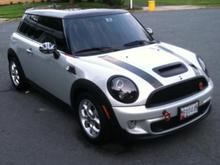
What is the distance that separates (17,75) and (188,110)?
389 cm

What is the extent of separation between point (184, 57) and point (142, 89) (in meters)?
1.10

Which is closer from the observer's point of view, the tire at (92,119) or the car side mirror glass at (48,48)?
the tire at (92,119)

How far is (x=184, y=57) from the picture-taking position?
17.9 ft

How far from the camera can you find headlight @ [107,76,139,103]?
183 inches

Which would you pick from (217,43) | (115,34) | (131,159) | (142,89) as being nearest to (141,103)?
(142,89)

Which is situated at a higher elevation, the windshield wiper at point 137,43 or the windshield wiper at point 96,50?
the windshield wiper at point 96,50

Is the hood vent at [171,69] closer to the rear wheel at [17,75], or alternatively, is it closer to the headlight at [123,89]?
the headlight at [123,89]

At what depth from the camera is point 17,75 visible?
25.2ft

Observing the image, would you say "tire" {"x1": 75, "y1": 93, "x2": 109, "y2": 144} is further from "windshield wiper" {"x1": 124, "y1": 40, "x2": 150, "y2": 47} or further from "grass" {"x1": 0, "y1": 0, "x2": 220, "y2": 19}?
"grass" {"x1": 0, "y1": 0, "x2": 220, "y2": 19}

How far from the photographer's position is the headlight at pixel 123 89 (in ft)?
15.2

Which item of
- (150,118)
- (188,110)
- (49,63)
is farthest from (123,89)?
(49,63)

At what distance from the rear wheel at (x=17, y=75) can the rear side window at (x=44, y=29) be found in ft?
2.07

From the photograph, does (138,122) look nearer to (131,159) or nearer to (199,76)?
(131,159)

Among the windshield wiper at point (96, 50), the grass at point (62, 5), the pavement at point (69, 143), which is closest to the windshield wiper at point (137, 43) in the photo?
the windshield wiper at point (96, 50)
